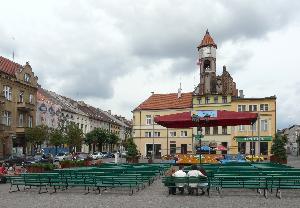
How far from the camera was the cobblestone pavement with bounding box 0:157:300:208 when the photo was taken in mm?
14344

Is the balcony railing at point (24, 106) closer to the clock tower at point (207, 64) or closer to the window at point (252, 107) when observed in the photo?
the clock tower at point (207, 64)

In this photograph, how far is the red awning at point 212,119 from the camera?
23609mm

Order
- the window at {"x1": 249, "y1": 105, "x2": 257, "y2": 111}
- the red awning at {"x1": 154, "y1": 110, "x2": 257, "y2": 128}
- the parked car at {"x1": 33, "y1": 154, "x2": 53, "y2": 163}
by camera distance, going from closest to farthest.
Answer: the red awning at {"x1": 154, "y1": 110, "x2": 257, "y2": 128} → the parked car at {"x1": 33, "y1": 154, "x2": 53, "y2": 163} → the window at {"x1": 249, "y1": 105, "x2": 257, "y2": 111}

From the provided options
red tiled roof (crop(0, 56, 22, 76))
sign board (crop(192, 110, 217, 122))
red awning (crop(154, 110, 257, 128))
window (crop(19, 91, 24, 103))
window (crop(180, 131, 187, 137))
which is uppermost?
red tiled roof (crop(0, 56, 22, 76))

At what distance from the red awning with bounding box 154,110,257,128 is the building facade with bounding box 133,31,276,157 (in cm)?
4523

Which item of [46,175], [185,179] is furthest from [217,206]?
[46,175]

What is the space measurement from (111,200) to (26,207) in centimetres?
306

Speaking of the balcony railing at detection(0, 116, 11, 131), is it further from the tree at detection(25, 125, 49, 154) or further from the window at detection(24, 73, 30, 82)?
the window at detection(24, 73, 30, 82)

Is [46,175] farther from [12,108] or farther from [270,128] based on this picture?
[270,128]

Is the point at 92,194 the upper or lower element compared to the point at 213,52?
lower

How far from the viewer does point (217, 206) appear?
13977mm

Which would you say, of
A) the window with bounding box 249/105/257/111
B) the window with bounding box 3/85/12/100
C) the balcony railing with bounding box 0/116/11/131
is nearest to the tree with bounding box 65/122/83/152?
the balcony railing with bounding box 0/116/11/131

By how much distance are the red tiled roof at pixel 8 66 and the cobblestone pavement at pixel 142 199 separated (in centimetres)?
4021

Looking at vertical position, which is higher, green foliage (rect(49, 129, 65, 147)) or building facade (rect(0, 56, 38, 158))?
building facade (rect(0, 56, 38, 158))
